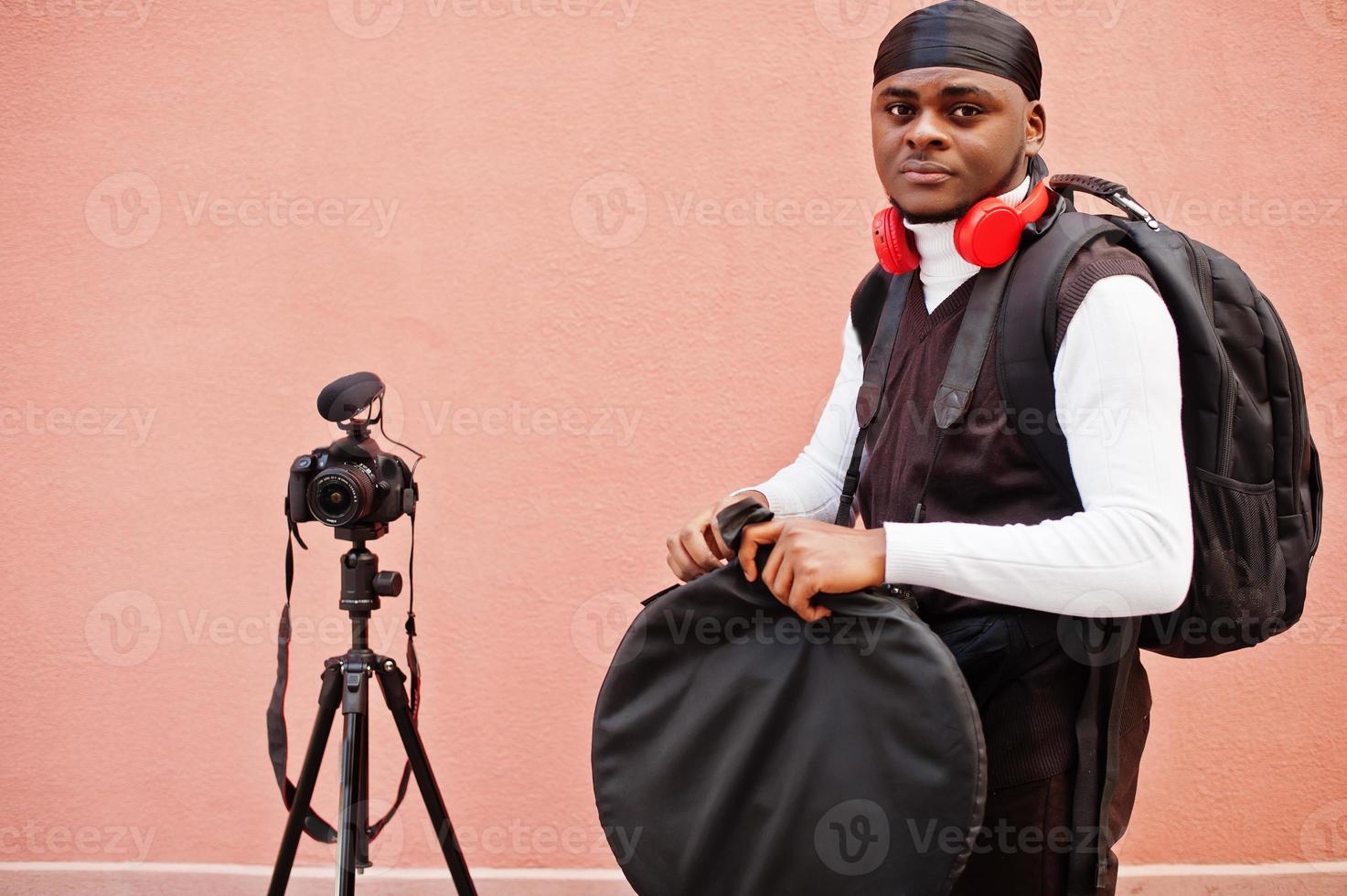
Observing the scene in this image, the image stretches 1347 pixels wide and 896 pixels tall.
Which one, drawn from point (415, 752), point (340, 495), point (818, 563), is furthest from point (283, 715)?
point (818, 563)

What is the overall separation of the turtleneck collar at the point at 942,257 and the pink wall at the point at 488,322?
2.95ft

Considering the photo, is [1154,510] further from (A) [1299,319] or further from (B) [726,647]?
(A) [1299,319]

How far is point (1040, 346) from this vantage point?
1000 mm

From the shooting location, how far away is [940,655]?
0.92 m

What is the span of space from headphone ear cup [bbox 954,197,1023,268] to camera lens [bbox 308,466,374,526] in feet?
2.92

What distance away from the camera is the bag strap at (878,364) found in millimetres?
1216

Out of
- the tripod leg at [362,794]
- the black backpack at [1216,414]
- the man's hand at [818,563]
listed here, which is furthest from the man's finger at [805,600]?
the tripod leg at [362,794]

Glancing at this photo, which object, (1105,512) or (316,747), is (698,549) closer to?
(1105,512)

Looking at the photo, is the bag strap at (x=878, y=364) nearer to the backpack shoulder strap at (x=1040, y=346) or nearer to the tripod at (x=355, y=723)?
the backpack shoulder strap at (x=1040, y=346)

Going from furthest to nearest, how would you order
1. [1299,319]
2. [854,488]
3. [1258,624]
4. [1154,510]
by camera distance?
[1299,319] → [854,488] → [1258,624] → [1154,510]

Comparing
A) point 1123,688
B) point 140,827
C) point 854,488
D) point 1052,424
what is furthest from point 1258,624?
point 140,827

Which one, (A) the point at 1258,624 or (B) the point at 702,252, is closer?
(A) the point at 1258,624

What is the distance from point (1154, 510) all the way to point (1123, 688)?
23 cm

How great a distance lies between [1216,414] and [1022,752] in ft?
1.23
